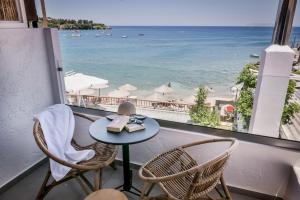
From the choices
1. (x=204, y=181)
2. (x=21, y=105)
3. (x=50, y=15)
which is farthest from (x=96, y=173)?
(x=50, y=15)

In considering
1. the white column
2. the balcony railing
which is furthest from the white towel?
the white column

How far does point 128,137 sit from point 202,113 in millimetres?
865

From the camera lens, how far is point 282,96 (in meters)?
1.60

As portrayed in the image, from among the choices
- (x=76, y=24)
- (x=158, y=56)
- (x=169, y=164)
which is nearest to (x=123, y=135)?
(x=169, y=164)

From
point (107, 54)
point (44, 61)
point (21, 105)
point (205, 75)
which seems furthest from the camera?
point (107, 54)

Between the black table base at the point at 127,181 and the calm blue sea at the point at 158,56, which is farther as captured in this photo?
the calm blue sea at the point at 158,56

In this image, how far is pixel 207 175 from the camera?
1239mm

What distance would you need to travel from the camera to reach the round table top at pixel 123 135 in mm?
1441

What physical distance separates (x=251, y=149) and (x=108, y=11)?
2.05 metres

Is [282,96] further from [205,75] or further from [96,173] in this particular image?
[96,173]

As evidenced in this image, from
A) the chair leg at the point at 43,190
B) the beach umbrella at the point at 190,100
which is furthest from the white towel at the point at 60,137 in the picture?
the beach umbrella at the point at 190,100

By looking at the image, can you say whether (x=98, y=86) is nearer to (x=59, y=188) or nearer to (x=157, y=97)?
(x=157, y=97)

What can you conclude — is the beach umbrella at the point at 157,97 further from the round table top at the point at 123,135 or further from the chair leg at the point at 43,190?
the chair leg at the point at 43,190

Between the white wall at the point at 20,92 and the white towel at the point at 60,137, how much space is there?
41 centimetres
